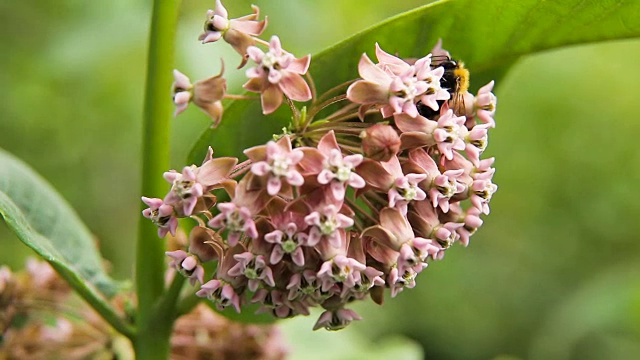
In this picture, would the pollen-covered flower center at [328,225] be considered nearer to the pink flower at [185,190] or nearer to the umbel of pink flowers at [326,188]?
the umbel of pink flowers at [326,188]

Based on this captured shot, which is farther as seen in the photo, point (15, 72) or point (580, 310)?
point (580, 310)

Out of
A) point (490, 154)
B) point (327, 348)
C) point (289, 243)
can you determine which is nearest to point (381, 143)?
point (289, 243)

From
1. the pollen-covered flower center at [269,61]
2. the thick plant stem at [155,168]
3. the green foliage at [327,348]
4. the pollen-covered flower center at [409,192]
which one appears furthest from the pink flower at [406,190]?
the green foliage at [327,348]

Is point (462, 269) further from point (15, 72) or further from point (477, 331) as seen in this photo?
point (15, 72)

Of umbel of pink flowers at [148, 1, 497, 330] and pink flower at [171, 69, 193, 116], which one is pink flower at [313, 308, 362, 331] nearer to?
umbel of pink flowers at [148, 1, 497, 330]

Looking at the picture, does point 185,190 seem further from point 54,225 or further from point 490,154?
point 490,154

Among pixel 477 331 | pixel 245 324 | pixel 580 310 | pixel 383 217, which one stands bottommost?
pixel 477 331

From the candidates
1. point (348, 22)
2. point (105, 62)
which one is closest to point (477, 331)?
point (348, 22)
